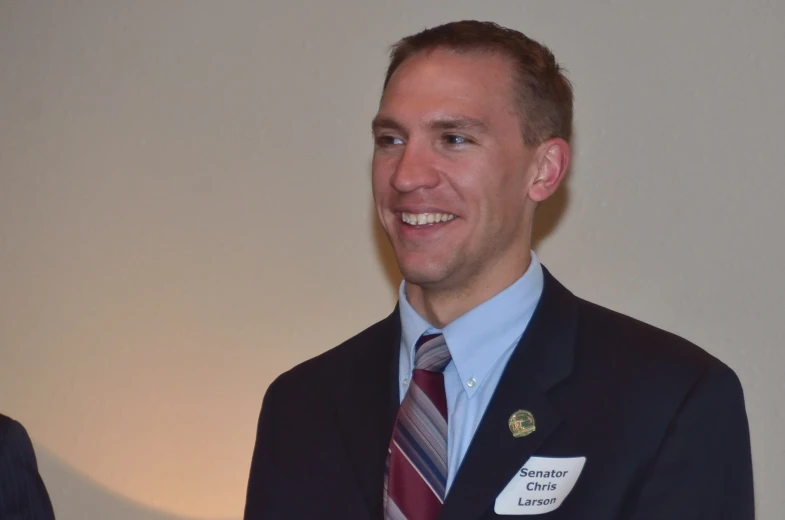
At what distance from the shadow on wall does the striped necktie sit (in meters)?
1.34

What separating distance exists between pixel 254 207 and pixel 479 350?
114 cm

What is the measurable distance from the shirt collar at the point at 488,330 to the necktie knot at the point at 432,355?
0.06 ft

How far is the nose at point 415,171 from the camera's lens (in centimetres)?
166

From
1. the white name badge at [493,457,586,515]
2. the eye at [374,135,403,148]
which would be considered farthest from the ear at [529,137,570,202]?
the white name badge at [493,457,586,515]

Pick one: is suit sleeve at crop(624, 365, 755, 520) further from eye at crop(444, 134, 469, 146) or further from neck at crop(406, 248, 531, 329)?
eye at crop(444, 134, 469, 146)

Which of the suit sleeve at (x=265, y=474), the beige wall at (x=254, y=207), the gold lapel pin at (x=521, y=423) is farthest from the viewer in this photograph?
the beige wall at (x=254, y=207)

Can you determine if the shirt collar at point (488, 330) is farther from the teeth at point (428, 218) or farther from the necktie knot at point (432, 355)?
the teeth at point (428, 218)

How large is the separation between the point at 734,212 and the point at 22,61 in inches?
80.3

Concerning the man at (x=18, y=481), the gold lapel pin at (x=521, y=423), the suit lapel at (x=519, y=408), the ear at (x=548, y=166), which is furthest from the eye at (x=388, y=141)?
the man at (x=18, y=481)

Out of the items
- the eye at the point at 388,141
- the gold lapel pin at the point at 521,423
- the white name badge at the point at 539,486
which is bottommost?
the white name badge at the point at 539,486

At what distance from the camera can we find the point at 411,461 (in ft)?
5.38

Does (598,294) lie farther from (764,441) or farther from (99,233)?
(99,233)

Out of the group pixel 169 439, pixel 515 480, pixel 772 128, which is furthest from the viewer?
pixel 169 439

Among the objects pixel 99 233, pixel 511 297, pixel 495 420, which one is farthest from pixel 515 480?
pixel 99 233
